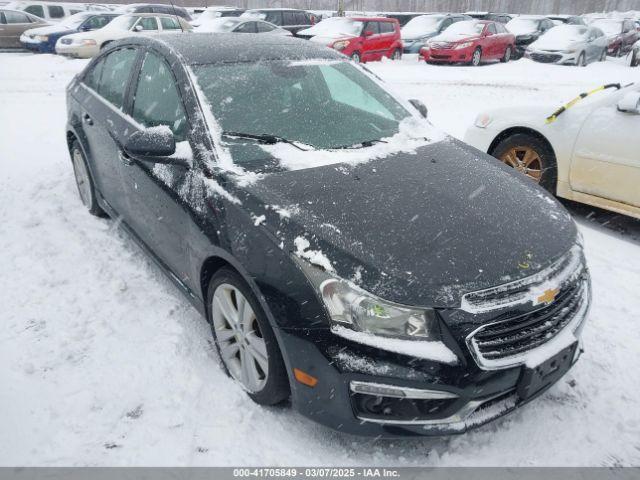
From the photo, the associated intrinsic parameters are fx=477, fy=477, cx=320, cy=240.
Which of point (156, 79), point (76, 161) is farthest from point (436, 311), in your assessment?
point (76, 161)

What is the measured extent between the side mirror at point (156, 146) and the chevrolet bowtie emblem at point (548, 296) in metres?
1.84

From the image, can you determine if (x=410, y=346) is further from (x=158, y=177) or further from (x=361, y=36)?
(x=361, y=36)

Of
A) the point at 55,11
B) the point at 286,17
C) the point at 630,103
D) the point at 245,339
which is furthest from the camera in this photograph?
the point at 55,11

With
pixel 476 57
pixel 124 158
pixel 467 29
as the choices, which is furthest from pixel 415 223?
pixel 467 29

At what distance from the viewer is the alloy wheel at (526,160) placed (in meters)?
4.59

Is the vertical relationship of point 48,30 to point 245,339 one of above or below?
above

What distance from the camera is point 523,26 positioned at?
19.2 meters

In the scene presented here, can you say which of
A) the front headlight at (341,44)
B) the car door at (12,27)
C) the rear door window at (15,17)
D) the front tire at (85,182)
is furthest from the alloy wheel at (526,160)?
the rear door window at (15,17)

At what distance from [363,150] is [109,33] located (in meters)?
14.6

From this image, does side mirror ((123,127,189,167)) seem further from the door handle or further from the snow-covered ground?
the snow-covered ground

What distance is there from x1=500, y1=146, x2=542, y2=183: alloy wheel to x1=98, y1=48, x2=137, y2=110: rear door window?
3.55 meters

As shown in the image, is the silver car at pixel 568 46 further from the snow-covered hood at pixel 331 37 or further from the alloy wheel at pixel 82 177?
the alloy wheel at pixel 82 177

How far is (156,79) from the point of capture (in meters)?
3.04

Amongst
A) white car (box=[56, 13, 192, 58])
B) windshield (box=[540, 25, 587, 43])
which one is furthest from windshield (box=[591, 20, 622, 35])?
white car (box=[56, 13, 192, 58])
